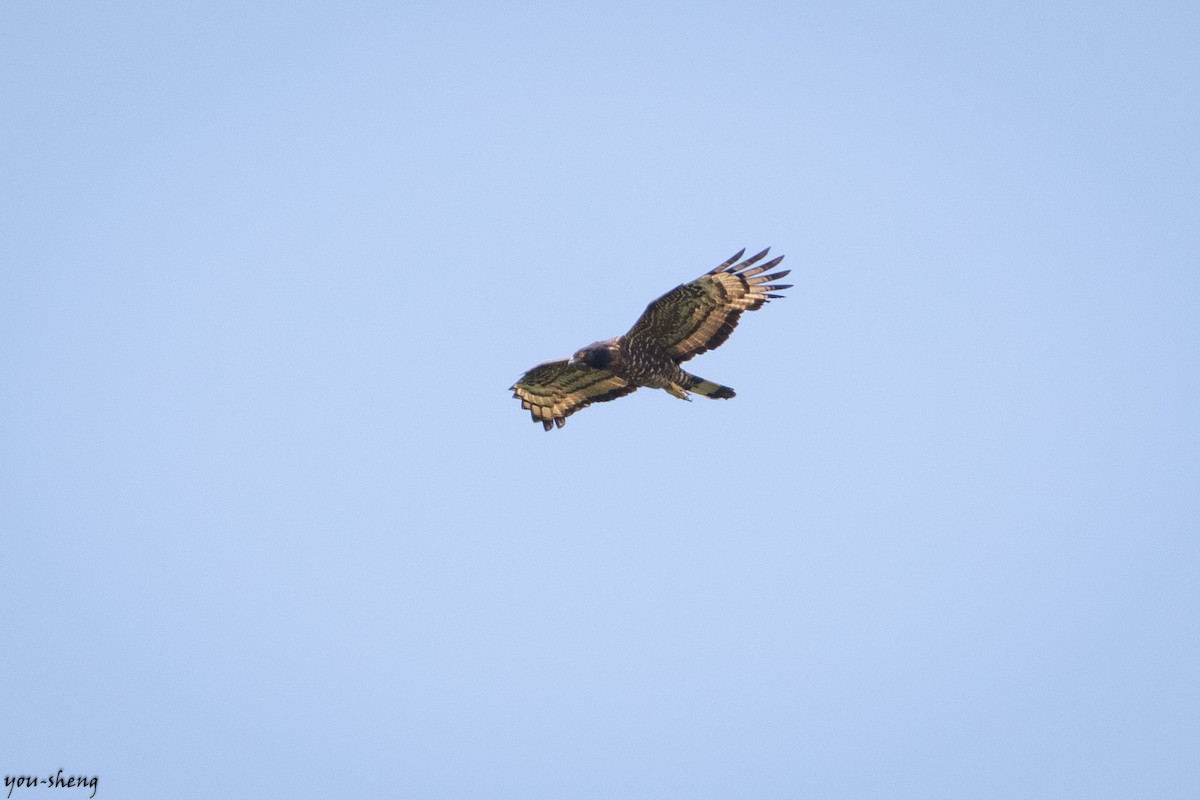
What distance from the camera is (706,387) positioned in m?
23.0

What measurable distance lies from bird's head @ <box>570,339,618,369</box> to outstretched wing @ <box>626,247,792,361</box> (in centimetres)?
31

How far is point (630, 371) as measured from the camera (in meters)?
23.4

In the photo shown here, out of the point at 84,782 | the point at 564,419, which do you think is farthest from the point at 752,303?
the point at 84,782

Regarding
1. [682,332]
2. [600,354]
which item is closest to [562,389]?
[600,354]

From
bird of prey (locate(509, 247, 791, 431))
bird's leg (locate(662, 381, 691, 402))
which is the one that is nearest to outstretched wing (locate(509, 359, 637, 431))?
bird of prey (locate(509, 247, 791, 431))

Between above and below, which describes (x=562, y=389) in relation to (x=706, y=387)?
above

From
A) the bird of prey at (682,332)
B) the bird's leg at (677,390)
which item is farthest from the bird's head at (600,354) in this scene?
the bird's leg at (677,390)

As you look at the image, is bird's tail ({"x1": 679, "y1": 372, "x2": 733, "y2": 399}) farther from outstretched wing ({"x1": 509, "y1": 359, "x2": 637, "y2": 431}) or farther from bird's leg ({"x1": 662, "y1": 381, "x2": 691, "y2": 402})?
outstretched wing ({"x1": 509, "y1": 359, "x2": 637, "y2": 431})

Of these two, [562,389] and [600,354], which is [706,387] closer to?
[600,354]

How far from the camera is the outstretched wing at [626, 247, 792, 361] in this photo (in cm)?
2258

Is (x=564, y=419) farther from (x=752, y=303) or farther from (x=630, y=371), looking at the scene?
(x=752, y=303)

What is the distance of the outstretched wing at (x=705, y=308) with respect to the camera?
2258 centimetres

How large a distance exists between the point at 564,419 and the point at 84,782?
8.80m

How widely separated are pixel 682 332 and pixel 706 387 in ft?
2.78
